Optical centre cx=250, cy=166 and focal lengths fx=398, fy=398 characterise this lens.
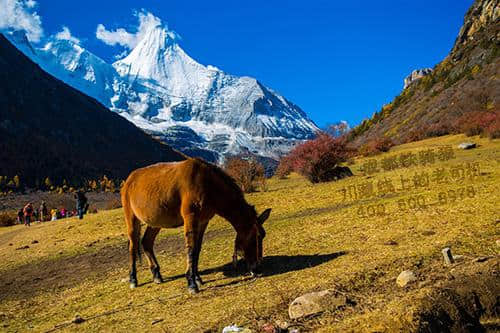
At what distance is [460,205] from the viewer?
467 inches

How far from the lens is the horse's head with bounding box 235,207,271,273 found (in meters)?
8.86

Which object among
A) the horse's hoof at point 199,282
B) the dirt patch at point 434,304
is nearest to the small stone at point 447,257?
the dirt patch at point 434,304

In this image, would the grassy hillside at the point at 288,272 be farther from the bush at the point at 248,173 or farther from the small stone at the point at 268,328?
the bush at the point at 248,173

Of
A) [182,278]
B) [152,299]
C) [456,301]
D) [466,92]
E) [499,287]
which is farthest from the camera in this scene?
[466,92]

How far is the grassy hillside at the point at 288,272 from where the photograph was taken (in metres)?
6.35

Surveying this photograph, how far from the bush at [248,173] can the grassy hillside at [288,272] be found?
15.7 m

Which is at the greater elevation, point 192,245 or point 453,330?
point 192,245

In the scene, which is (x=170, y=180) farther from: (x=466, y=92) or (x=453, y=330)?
(x=466, y=92)

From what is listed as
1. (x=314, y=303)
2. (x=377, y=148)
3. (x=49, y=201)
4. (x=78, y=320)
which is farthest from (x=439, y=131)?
(x=49, y=201)

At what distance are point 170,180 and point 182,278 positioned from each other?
8.39ft

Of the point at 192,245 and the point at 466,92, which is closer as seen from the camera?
the point at 192,245

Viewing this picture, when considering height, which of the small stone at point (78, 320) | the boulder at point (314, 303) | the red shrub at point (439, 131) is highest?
the red shrub at point (439, 131)

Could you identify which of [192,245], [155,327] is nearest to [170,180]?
[192,245]

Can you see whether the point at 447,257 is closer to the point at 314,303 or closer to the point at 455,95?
the point at 314,303
